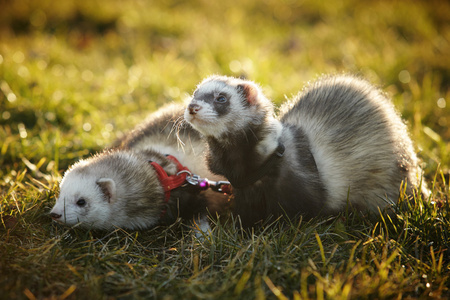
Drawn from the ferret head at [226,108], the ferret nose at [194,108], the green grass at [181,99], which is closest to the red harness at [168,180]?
the green grass at [181,99]

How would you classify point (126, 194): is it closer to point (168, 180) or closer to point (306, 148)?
point (168, 180)

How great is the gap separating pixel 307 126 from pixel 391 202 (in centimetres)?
68

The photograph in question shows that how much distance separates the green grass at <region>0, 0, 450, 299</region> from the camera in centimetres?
176

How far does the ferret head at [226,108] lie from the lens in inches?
81.3

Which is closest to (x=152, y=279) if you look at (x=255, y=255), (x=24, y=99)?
(x=255, y=255)

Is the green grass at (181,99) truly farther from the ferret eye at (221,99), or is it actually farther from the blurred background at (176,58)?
the ferret eye at (221,99)

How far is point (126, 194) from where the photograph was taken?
2393 mm

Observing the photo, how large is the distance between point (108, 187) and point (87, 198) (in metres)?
0.13

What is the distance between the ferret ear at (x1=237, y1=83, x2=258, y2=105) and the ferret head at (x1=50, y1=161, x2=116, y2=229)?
937 millimetres

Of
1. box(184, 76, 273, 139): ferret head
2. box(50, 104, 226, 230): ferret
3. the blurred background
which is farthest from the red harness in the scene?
the blurred background

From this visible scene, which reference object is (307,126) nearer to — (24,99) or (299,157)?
(299,157)

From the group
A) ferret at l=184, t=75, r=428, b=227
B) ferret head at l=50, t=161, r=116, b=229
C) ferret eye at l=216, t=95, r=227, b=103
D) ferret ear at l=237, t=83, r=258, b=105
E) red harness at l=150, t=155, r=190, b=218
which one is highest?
ferret ear at l=237, t=83, r=258, b=105

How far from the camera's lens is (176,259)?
2.00 m

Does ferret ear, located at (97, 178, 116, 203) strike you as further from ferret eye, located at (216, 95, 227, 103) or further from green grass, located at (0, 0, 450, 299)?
ferret eye, located at (216, 95, 227, 103)
